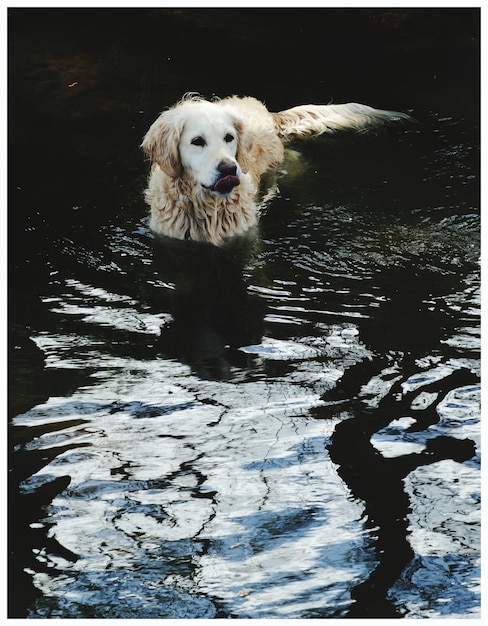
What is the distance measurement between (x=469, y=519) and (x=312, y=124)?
5.73 metres

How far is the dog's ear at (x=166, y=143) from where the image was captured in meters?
6.73

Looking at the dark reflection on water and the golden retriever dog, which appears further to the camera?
the golden retriever dog

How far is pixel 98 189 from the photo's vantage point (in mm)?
7809

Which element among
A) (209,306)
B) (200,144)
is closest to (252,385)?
(209,306)

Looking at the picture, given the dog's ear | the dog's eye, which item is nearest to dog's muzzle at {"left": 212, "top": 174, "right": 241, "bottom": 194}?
the dog's eye

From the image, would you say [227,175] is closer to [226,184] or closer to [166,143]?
[226,184]

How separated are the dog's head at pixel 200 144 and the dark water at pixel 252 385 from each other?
0.57 m

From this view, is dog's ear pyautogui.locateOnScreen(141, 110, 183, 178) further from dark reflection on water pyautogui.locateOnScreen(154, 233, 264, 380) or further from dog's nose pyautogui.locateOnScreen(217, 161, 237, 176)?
dark reflection on water pyautogui.locateOnScreen(154, 233, 264, 380)

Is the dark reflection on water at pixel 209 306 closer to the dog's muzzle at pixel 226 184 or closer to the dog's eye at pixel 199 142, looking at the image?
A: the dog's muzzle at pixel 226 184

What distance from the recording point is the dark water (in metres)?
3.69

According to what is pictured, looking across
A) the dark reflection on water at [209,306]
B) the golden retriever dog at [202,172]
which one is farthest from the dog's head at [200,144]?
the dark reflection on water at [209,306]

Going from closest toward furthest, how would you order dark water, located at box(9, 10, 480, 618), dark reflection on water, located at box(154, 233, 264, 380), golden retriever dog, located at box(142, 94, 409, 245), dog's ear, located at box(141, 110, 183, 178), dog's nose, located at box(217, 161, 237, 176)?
1. dark water, located at box(9, 10, 480, 618)
2. dark reflection on water, located at box(154, 233, 264, 380)
3. dog's nose, located at box(217, 161, 237, 176)
4. golden retriever dog, located at box(142, 94, 409, 245)
5. dog's ear, located at box(141, 110, 183, 178)

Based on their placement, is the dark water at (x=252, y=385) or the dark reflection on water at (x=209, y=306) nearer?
the dark water at (x=252, y=385)

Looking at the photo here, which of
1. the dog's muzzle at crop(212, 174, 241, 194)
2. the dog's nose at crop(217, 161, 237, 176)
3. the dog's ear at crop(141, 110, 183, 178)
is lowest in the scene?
the dog's muzzle at crop(212, 174, 241, 194)
